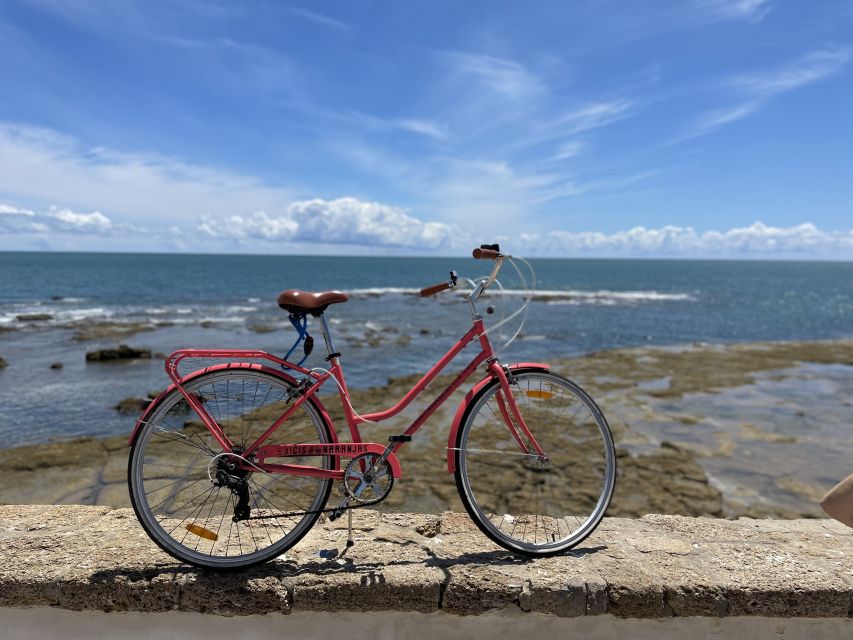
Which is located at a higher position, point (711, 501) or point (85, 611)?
point (85, 611)

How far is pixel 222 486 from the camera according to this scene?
260cm

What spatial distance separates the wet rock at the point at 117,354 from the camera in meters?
17.4

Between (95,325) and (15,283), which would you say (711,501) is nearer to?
(95,325)

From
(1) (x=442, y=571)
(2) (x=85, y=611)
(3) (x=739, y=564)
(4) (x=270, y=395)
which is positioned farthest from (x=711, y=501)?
(2) (x=85, y=611)

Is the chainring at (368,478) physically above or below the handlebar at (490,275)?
below

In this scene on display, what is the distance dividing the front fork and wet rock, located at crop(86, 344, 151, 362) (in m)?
17.9

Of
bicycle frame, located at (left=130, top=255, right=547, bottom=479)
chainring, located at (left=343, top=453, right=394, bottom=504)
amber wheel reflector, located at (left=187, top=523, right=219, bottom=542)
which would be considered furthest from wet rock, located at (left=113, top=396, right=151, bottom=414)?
chainring, located at (left=343, top=453, right=394, bottom=504)

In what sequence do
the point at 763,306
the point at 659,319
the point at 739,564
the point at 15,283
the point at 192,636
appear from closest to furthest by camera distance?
1. the point at 192,636
2. the point at 739,564
3. the point at 659,319
4. the point at 763,306
5. the point at 15,283

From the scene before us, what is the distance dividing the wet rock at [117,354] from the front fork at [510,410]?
17.9 meters

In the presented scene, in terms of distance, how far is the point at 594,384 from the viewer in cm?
1509

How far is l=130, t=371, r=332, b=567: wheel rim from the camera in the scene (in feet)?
8.18

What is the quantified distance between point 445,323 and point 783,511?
22.8m

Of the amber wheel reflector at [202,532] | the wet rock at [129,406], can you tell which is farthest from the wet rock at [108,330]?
the amber wheel reflector at [202,532]

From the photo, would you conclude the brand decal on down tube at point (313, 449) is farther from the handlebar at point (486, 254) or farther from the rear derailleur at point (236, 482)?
the handlebar at point (486, 254)
